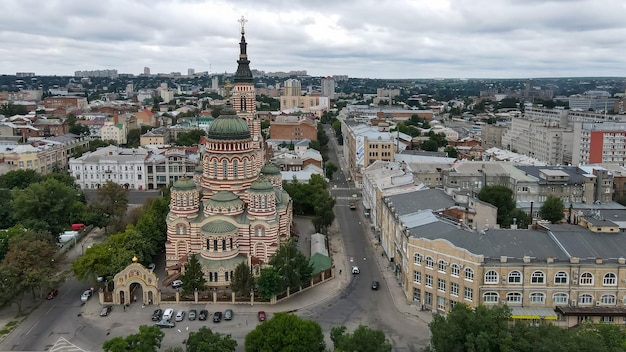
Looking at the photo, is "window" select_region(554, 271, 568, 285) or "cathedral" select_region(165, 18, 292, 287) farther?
"cathedral" select_region(165, 18, 292, 287)

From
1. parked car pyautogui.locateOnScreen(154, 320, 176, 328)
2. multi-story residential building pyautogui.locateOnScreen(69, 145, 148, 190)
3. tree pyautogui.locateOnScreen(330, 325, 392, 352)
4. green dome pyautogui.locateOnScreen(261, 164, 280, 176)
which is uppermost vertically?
green dome pyautogui.locateOnScreen(261, 164, 280, 176)

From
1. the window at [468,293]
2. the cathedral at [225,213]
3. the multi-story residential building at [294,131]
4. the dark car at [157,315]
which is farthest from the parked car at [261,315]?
the multi-story residential building at [294,131]

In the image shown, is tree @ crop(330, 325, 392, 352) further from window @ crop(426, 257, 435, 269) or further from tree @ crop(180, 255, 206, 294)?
tree @ crop(180, 255, 206, 294)

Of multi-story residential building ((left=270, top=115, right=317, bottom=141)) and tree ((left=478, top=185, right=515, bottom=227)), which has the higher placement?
multi-story residential building ((left=270, top=115, right=317, bottom=141))

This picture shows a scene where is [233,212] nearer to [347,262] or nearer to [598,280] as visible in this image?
[347,262]

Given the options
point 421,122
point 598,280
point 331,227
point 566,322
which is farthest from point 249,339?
point 421,122

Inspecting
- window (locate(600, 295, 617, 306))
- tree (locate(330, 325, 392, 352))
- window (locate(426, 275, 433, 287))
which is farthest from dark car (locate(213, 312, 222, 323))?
window (locate(600, 295, 617, 306))
